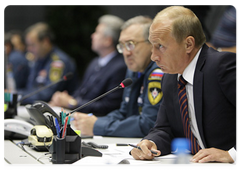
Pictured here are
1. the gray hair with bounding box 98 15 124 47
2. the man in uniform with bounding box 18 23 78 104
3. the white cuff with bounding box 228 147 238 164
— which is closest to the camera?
the white cuff with bounding box 228 147 238 164

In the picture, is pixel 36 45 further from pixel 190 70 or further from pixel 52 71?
pixel 190 70

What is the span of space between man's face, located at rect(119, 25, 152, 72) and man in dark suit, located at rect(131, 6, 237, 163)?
484 mm

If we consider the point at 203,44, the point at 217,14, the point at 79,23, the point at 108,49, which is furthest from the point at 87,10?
the point at 203,44

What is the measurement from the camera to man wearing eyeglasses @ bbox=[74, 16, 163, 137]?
6.04 ft

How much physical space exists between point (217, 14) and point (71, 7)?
13.4ft

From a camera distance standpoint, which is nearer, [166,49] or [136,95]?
[166,49]

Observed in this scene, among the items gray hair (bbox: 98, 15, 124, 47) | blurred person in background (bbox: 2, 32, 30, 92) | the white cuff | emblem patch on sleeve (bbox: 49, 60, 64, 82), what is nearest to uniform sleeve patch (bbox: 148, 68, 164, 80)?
the white cuff

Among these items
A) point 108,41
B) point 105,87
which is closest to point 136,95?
point 105,87

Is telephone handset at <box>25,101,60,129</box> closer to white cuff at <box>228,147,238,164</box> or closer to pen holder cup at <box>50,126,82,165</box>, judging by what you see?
pen holder cup at <box>50,126,82,165</box>

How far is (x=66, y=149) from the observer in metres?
1.32

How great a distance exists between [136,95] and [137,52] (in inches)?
9.3

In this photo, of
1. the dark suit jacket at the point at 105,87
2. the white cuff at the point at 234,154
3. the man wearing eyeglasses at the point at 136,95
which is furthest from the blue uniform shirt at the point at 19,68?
the white cuff at the point at 234,154

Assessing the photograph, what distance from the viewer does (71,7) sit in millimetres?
6238

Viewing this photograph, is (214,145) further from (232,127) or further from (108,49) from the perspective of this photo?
(108,49)
